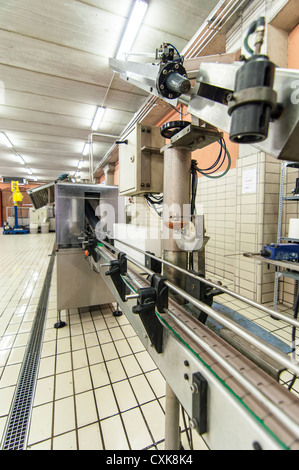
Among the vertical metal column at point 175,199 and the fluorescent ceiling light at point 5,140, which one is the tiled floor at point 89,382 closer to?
the vertical metal column at point 175,199

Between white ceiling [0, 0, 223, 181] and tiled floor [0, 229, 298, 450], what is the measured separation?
3653 millimetres

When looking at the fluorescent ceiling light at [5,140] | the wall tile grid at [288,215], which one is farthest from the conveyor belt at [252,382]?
the fluorescent ceiling light at [5,140]

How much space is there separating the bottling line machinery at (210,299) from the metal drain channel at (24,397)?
3.06 feet

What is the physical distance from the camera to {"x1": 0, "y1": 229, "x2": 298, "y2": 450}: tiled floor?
3.85 ft

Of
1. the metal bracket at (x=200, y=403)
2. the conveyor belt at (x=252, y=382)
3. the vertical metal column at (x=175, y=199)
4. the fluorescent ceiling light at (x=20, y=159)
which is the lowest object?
the metal bracket at (x=200, y=403)

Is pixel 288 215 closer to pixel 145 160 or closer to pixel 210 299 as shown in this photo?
pixel 145 160

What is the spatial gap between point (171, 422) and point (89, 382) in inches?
39.2

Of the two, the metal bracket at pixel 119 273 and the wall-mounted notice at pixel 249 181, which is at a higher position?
the wall-mounted notice at pixel 249 181

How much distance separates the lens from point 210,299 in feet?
2.71

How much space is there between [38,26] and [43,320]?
3.74m

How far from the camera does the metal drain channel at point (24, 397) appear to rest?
3.74ft

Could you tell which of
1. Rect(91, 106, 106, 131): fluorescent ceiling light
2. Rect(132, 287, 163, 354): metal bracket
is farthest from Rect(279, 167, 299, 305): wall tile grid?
Rect(91, 106, 106, 131): fluorescent ceiling light

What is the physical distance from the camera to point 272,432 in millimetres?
352
